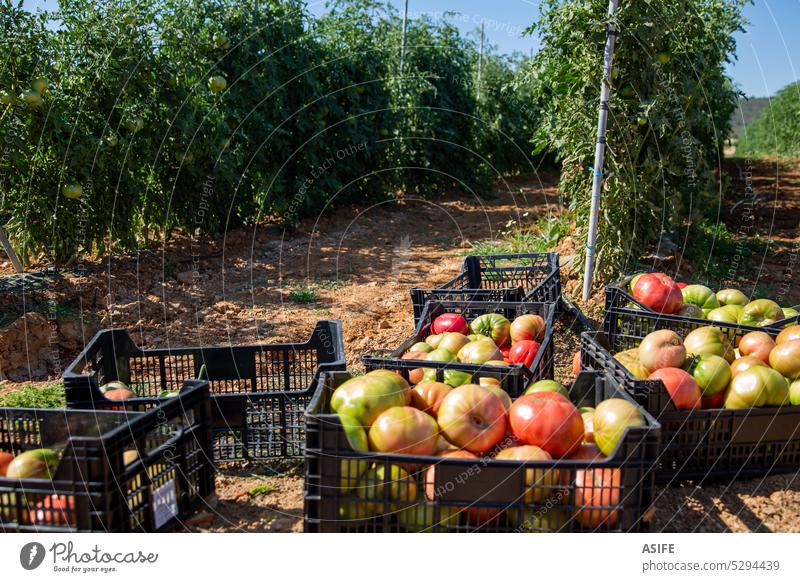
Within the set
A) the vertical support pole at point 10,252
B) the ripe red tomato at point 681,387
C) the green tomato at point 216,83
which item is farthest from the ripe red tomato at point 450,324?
the green tomato at point 216,83

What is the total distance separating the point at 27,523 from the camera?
2.45 metres

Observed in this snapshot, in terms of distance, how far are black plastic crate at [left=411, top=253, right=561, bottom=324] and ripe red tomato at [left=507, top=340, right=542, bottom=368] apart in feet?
2.73

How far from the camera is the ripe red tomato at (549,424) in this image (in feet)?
8.41

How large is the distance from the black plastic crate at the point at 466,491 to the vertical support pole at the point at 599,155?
11.8 ft

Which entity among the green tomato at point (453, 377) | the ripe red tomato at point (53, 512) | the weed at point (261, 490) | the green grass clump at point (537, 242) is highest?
the green grass clump at point (537, 242)

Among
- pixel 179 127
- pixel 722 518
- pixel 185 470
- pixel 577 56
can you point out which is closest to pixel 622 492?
pixel 722 518

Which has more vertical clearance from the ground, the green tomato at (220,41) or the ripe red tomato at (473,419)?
the green tomato at (220,41)

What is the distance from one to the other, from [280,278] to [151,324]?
1765mm

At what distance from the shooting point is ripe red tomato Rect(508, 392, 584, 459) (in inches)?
101

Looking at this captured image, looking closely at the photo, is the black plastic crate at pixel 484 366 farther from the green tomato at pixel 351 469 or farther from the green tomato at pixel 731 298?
the green tomato at pixel 731 298

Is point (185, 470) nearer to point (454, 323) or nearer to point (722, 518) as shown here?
point (454, 323)

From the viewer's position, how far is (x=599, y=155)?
5.70 meters

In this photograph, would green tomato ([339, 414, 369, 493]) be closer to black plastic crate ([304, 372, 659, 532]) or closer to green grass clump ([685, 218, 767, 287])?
black plastic crate ([304, 372, 659, 532])

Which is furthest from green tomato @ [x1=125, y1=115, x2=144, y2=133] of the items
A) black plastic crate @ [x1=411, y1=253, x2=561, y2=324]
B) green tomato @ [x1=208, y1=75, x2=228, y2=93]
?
black plastic crate @ [x1=411, y1=253, x2=561, y2=324]
